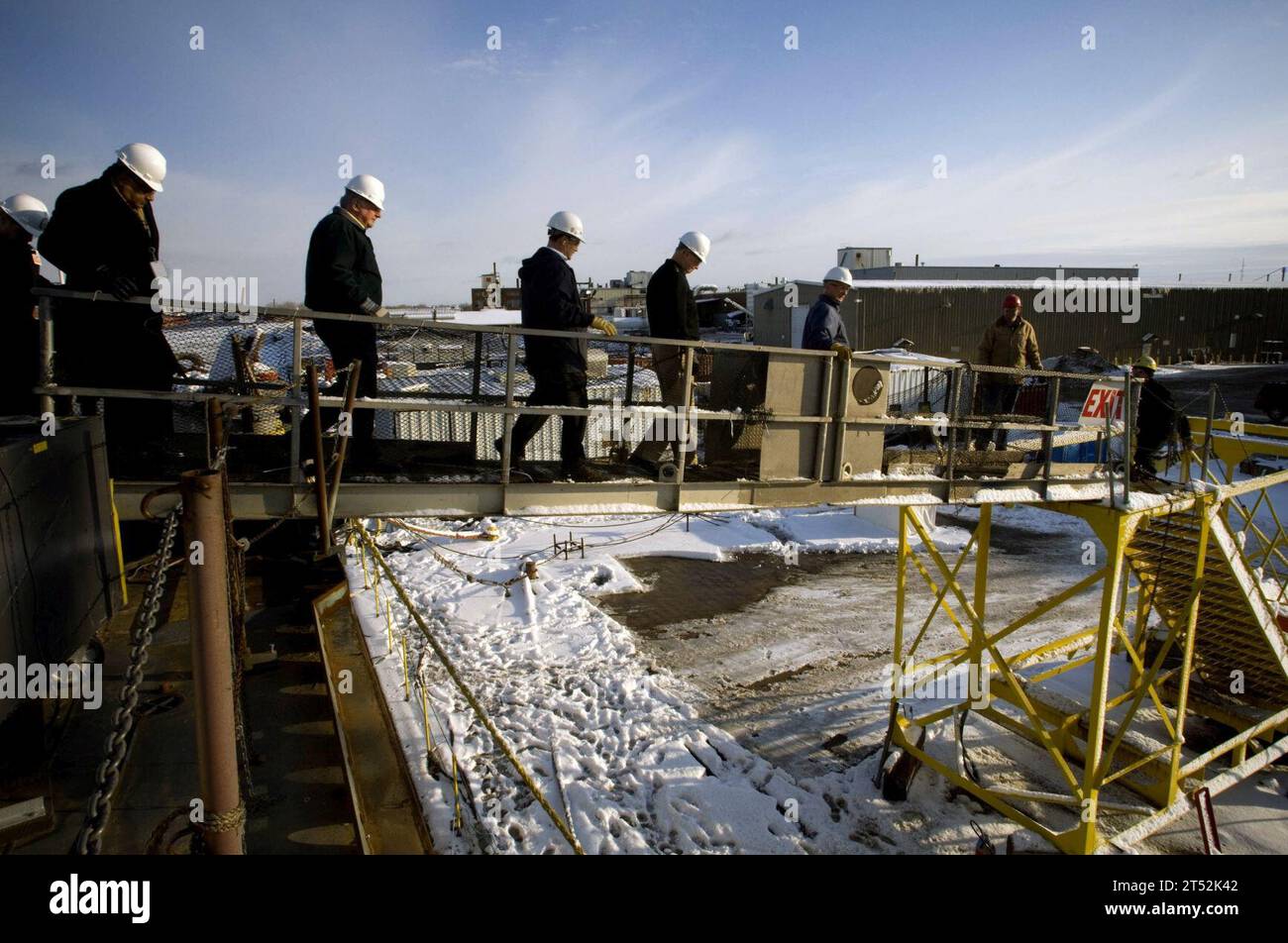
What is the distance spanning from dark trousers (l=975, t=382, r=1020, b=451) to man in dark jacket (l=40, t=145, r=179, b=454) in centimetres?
809

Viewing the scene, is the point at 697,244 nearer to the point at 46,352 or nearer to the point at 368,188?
the point at 368,188

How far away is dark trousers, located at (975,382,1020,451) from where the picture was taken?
8.31 m

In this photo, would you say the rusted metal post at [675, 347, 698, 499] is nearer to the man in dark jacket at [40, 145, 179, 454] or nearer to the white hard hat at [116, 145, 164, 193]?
the man in dark jacket at [40, 145, 179, 454]

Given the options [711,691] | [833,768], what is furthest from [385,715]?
[833,768]

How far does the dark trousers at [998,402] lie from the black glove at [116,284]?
319 inches

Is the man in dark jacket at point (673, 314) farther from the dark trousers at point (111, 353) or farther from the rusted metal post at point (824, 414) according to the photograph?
the dark trousers at point (111, 353)

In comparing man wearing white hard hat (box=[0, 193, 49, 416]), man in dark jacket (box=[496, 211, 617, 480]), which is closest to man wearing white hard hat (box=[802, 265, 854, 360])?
man in dark jacket (box=[496, 211, 617, 480])

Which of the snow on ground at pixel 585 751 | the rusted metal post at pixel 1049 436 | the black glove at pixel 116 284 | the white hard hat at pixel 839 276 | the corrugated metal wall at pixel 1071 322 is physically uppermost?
the corrugated metal wall at pixel 1071 322

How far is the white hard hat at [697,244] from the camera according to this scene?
591 cm

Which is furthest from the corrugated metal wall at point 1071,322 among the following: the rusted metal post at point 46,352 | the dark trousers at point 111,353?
the rusted metal post at point 46,352

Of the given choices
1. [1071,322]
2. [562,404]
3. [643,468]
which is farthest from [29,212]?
[1071,322]

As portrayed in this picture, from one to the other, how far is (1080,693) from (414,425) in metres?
9.74

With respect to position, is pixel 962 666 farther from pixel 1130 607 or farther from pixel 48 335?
pixel 48 335

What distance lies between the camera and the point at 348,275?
182 inches
